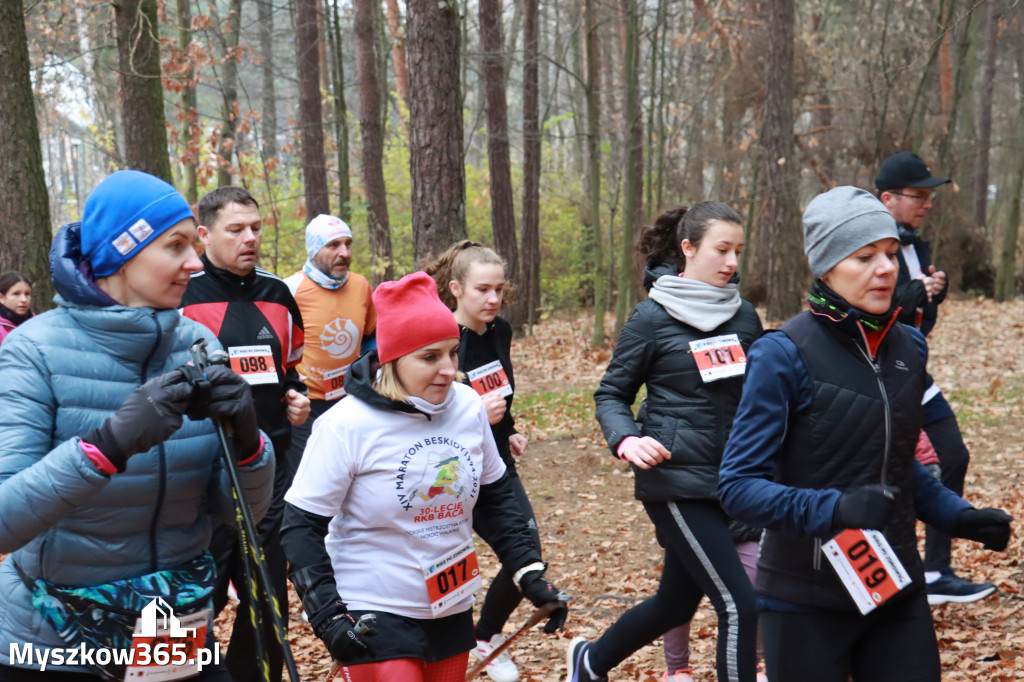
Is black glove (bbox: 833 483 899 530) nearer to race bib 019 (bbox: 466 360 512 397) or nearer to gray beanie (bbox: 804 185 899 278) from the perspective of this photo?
gray beanie (bbox: 804 185 899 278)

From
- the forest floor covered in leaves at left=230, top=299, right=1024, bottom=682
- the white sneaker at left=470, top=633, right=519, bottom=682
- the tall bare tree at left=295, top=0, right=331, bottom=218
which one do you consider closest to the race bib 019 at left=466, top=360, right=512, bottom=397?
the white sneaker at left=470, top=633, right=519, bottom=682

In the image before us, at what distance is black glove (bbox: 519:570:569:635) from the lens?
3.04 metres

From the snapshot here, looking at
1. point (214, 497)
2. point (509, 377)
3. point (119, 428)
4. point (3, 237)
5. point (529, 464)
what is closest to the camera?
point (119, 428)

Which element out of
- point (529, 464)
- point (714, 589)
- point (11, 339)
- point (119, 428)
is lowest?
point (529, 464)

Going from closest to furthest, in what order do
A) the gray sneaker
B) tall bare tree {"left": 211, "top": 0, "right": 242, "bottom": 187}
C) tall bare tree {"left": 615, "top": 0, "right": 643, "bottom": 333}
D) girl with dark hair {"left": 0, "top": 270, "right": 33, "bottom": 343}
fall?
1. the gray sneaker
2. girl with dark hair {"left": 0, "top": 270, "right": 33, "bottom": 343}
3. tall bare tree {"left": 615, "top": 0, "right": 643, "bottom": 333}
4. tall bare tree {"left": 211, "top": 0, "right": 242, "bottom": 187}

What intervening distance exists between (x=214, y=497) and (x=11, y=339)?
0.68m

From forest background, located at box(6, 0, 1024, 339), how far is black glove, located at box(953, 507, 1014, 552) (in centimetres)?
617

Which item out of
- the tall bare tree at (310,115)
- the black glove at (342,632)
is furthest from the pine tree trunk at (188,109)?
the black glove at (342,632)

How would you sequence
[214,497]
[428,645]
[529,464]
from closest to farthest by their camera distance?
[214,497] → [428,645] → [529,464]

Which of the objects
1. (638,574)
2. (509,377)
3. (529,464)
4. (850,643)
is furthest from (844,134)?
(850,643)

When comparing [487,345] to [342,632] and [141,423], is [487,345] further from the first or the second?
[141,423]

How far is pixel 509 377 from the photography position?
490 centimetres

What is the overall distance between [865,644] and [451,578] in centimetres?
129

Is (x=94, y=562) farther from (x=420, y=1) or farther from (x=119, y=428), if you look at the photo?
(x=420, y=1)
